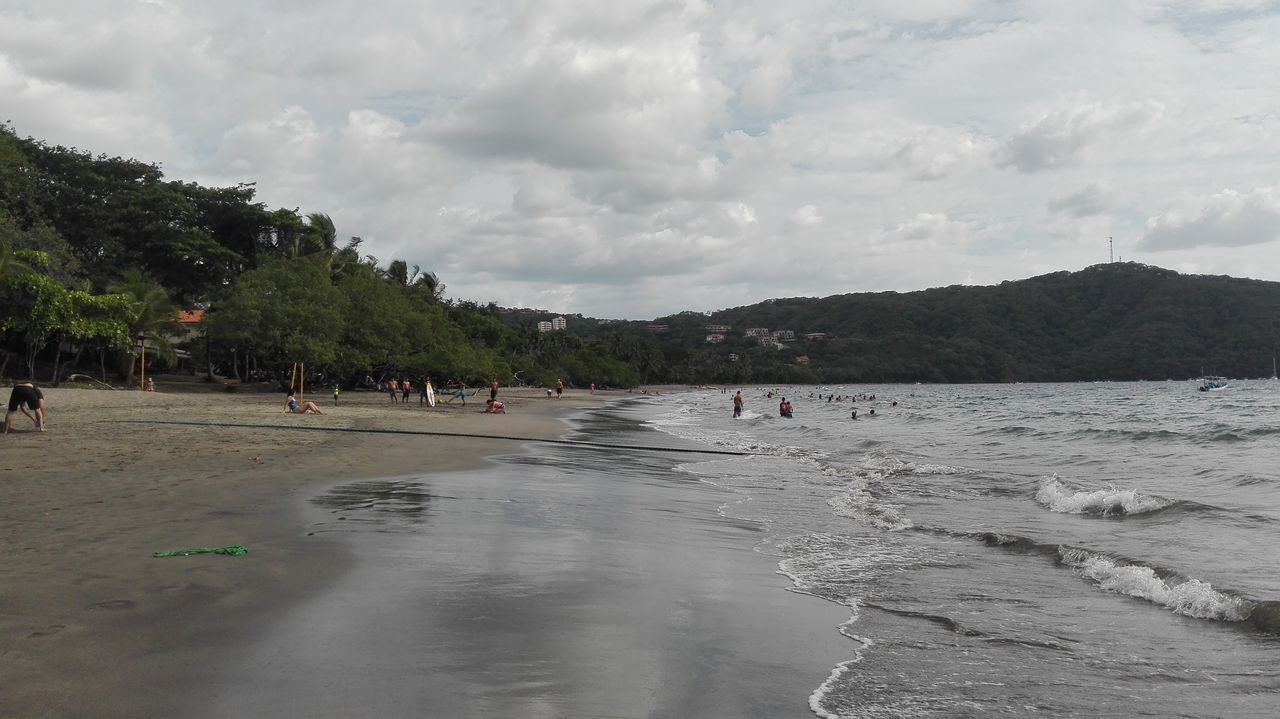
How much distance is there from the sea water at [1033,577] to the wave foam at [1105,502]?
0.04 meters

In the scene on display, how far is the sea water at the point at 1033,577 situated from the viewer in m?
4.80

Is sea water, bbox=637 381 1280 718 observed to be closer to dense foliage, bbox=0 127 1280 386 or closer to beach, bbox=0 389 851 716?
beach, bbox=0 389 851 716

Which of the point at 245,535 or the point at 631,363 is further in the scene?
the point at 631,363

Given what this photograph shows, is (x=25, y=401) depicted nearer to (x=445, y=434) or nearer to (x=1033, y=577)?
(x=445, y=434)

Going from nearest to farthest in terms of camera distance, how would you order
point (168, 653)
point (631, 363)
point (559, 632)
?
point (168, 653) → point (559, 632) → point (631, 363)

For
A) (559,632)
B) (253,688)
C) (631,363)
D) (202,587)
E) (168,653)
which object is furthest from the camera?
(631,363)

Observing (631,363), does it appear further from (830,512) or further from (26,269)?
(830,512)

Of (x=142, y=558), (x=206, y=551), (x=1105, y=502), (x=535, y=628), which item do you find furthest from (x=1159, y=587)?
(x=142, y=558)

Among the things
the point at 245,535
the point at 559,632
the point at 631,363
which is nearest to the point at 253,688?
the point at 559,632

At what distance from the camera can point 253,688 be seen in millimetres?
3895

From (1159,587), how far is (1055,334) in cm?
16172

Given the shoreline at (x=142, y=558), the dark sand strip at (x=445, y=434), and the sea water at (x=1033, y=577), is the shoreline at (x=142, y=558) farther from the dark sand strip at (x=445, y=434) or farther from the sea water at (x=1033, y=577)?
the dark sand strip at (x=445, y=434)

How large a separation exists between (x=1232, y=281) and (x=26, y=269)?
509ft

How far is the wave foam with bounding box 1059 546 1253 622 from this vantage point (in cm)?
675
